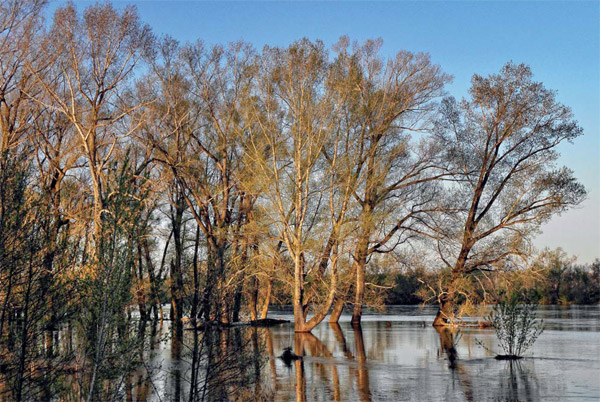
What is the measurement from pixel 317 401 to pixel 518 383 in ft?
17.9

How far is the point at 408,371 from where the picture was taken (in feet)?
56.5

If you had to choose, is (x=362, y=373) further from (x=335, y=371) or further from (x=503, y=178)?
(x=503, y=178)

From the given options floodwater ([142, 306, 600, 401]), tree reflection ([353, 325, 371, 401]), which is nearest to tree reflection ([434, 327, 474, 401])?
floodwater ([142, 306, 600, 401])

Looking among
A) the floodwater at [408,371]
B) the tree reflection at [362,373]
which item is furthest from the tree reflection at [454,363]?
the tree reflection at [362,373]

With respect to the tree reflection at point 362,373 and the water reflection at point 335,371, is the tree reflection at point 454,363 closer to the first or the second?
the water reflection at point 335,371

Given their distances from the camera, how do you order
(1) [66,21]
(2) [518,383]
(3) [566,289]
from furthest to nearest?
1. (3) [566,289]
2. (1) [66,21]
3. (2) [518,383]

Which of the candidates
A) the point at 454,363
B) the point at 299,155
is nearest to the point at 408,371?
the point at 454,363

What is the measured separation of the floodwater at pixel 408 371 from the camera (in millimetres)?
12992

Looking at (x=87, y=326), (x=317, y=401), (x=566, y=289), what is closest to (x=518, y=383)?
(x=317, y=401)

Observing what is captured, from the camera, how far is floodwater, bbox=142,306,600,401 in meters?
13.0

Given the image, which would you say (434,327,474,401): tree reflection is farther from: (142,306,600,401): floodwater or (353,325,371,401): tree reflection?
(353,325,371,401): tree reflection

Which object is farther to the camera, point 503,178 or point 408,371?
point 503,178

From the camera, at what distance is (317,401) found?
12312 millimetres

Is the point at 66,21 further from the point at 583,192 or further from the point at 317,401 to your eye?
the point at 583,192
